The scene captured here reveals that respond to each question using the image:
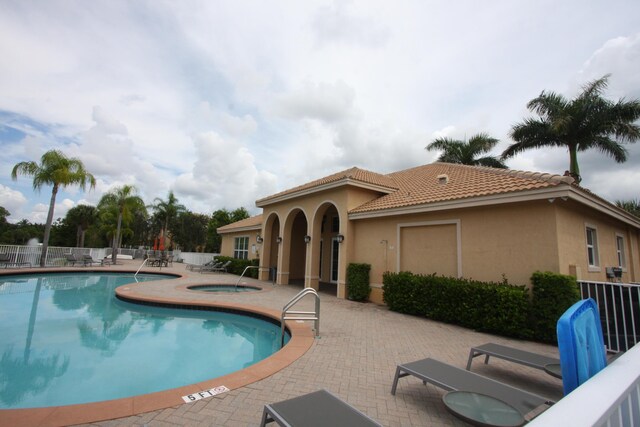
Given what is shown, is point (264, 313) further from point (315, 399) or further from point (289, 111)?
point (289, 111)

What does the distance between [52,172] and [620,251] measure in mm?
31743

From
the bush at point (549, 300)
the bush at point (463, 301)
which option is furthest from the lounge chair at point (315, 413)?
the bush at point (549, 300)

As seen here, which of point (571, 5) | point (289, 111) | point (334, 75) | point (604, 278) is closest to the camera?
point (571, 5)

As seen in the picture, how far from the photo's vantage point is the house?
26.0 feet

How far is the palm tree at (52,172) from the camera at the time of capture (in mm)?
19836

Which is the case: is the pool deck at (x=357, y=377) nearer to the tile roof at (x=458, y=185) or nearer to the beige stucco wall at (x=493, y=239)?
the beige stucco wall at (x=493, y=239)

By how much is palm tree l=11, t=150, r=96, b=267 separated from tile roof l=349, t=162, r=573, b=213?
67.1ft

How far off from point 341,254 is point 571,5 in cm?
1126

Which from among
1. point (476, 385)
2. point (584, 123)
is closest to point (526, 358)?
point (476, 385)

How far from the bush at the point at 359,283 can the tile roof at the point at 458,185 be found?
2396 mm

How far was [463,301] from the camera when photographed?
8.45 meters

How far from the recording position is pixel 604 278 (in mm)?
10258

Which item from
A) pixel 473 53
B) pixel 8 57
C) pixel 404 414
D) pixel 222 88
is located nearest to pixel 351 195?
pixel 473 53

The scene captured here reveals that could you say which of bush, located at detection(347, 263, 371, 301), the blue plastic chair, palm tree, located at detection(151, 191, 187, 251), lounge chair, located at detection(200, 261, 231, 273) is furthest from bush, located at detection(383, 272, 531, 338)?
palm tree, located at detection(151, 191, 187, 251)
